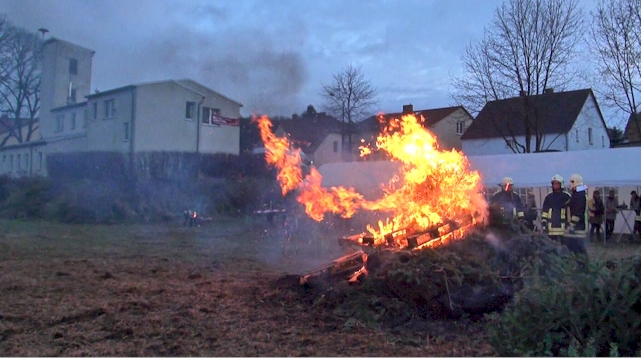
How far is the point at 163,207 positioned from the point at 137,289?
49.3 ft

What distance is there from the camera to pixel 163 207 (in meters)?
Result: 22.5

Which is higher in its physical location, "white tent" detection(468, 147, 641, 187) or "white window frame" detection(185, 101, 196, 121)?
"white window frame" detection(185, 101, 196, 121)

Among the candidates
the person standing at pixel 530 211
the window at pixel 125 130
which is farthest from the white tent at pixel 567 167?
the window at pixel 125 130

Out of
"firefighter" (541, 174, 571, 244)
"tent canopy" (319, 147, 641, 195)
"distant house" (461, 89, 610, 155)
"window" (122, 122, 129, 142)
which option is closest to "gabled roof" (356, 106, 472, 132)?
"distant house" (461, 89, 610, 155)

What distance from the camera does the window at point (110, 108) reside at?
101 feet

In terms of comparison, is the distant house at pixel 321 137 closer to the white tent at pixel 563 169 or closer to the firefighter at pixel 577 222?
the white tent at pixel 563 169

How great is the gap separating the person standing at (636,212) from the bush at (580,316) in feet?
42.8

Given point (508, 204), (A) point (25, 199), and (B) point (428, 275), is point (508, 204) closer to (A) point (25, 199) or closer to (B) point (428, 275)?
(B) point (428, 275)

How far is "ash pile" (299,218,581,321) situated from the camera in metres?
6.73

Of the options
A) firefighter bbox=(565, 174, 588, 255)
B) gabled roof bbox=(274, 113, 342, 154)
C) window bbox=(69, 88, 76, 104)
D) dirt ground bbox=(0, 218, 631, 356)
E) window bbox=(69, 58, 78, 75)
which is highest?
window bbox=(69, 58, 78, 75)

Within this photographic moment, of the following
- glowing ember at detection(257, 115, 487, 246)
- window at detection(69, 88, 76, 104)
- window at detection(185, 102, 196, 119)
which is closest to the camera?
glowing ember at detection(257, 115, 487, 246)

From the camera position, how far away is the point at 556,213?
929 cm

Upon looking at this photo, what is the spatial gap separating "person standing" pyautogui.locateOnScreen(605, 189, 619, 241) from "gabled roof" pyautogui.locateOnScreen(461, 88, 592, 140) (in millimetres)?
9433

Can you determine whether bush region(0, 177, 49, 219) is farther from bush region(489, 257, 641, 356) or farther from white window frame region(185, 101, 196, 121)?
bush region(489, 257, 641, 356)
